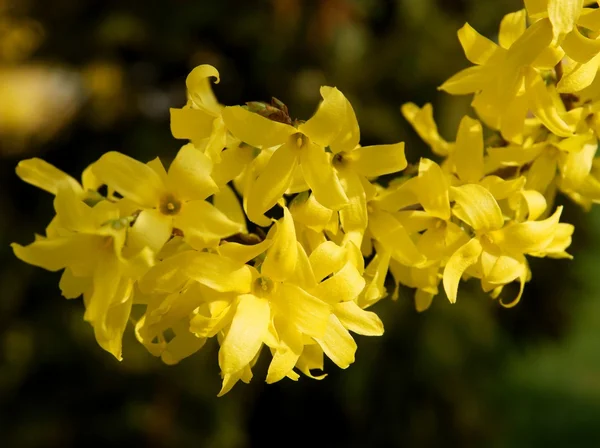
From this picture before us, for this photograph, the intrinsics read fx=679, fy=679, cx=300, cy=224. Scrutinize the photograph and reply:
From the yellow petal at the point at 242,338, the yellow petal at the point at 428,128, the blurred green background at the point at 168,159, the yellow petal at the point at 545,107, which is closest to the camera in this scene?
the yellow petal at the point at 242,338

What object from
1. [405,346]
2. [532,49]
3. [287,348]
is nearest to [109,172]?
[287,348]

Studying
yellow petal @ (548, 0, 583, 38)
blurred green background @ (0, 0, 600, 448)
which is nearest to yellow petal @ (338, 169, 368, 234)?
yellow petal @ (548, 0, 583, 38)

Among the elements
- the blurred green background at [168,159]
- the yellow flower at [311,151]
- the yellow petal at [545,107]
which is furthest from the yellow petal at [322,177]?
the blurred green background at [168,159]

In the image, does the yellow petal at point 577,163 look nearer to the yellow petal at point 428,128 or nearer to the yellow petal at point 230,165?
the yellow petal at point 428,128

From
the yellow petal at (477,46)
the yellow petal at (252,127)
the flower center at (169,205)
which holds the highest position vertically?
the yellow petal at (477,46)

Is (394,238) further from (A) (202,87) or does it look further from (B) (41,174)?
(B) (41,174)

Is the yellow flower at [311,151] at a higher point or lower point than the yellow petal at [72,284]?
higher
